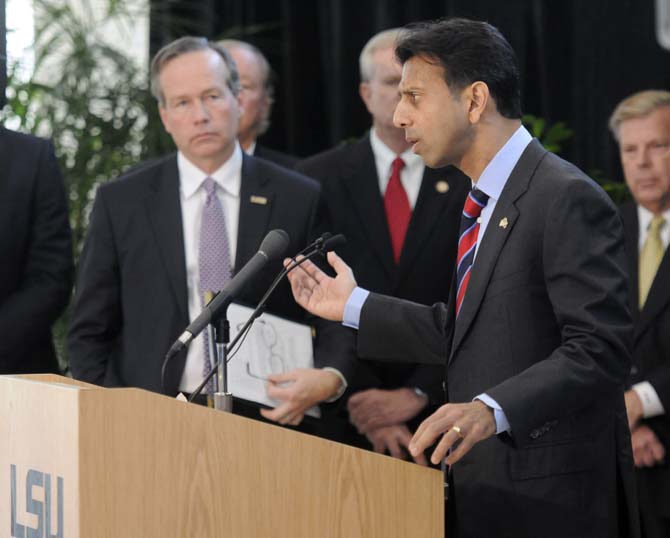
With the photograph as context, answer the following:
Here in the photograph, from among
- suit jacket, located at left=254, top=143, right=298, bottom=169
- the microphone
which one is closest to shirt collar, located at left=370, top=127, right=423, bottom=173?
suit jacket, located at left=254, top=143, right=298, bottom=169

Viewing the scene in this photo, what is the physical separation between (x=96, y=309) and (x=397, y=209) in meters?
1.08

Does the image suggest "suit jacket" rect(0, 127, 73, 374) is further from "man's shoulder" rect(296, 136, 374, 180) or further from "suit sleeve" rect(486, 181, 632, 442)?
"suit sleeve" rect(486, 181, 632, 442)

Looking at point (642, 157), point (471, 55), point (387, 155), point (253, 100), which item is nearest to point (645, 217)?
point (642, 157)

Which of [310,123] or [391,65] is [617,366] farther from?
[310,123]

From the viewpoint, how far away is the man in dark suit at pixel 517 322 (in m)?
2.25

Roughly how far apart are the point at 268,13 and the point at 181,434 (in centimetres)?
414

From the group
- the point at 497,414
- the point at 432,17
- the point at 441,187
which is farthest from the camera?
the point at 432,17

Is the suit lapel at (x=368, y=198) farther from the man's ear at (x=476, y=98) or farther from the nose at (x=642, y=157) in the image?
the man's ear at (x=476, y=98)

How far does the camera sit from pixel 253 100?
185 inches

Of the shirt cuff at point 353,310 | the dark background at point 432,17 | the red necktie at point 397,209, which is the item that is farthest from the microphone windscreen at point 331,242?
the dark background at point 432,17

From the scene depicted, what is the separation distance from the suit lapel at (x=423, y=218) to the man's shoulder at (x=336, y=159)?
0.26 meters

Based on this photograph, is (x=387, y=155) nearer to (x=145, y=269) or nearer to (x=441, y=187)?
(x=441, y=187)

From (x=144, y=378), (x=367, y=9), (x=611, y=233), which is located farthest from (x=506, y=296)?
(x=367, y=9)

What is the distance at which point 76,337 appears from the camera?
11.3 feet
